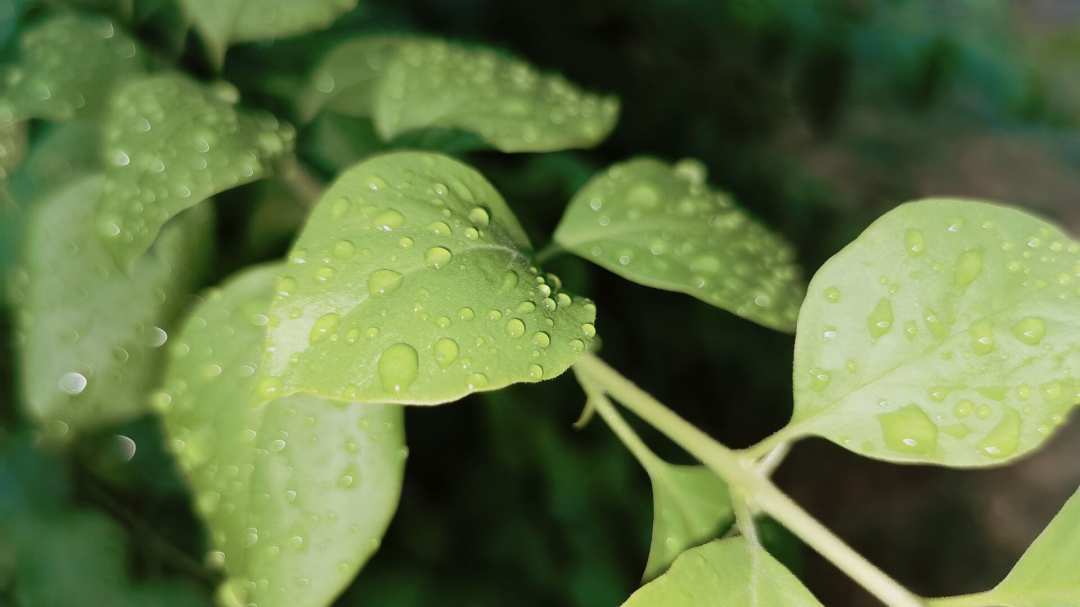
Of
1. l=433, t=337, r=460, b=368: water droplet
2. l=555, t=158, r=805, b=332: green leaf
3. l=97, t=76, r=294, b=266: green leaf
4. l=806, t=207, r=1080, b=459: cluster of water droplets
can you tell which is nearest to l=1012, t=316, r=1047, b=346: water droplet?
l=806, t=207, r=1080, b=459: cluster of water droplets

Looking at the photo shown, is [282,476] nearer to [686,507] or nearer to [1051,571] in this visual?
[686,507]

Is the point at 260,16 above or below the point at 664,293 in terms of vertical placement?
above

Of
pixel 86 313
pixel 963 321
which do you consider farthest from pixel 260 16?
pixel 963 321

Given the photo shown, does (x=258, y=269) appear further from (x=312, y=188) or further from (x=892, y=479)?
(x=892, y=479)

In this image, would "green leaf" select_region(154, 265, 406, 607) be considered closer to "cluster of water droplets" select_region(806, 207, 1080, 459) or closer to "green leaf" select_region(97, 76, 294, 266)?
"green leaf" select_region(97, 76, 294, 266)

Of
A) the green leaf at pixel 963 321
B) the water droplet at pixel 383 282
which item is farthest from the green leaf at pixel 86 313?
the green leaf at pixel 963 321

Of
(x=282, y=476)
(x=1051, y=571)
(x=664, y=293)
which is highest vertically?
(x=1051, y=571)

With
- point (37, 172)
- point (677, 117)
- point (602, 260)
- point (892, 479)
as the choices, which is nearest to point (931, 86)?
point (677, 117)
